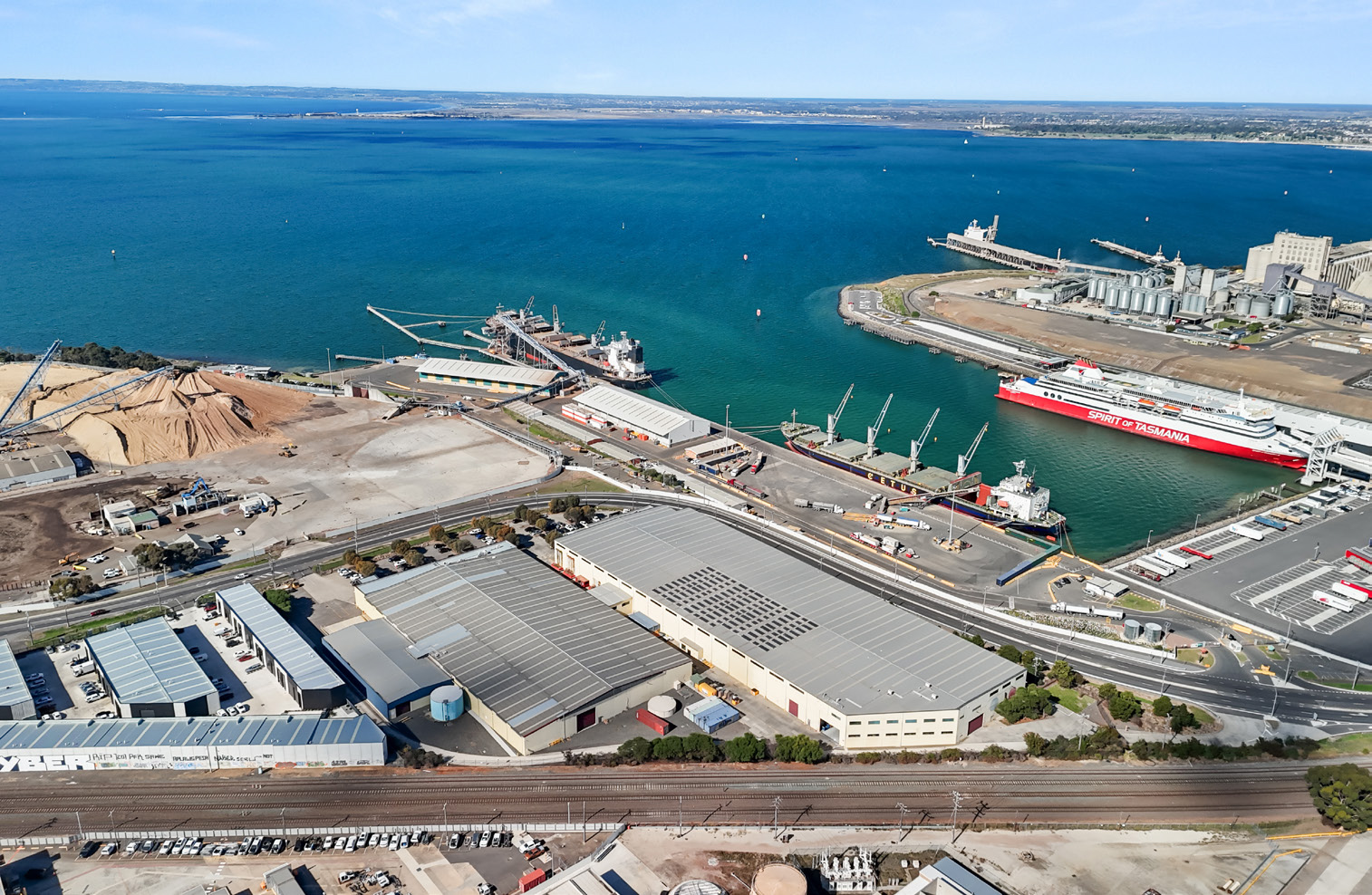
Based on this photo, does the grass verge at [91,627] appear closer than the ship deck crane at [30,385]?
Yes

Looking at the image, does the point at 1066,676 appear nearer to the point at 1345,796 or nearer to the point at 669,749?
the point at 1345,796

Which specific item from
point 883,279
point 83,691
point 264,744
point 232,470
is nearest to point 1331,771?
point 264,744

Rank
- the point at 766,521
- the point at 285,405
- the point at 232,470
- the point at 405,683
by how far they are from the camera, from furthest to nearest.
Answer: the point at 285,405
the point at 232,470
the point at 766,521
the point at 405,683

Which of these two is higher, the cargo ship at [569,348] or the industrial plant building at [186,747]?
the cargo ship at [569,348]

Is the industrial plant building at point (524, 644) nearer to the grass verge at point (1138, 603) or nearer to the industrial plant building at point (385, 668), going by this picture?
the industrial plant building at point (385, 668)

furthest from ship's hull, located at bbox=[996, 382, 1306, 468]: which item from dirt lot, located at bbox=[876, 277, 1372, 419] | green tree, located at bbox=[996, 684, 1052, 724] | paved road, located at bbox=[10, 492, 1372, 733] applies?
green tree, located at bbox=[996, 684, 1052, 724]

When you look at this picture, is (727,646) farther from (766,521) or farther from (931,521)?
(931,521)

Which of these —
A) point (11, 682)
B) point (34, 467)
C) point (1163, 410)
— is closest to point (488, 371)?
point (34, 467)

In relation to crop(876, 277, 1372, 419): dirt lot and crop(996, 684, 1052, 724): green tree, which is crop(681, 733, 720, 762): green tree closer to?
crop(996, 684, 1052, 724): green tree

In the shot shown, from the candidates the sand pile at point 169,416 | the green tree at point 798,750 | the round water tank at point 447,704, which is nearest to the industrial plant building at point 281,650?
the round water tank at point 447,704
